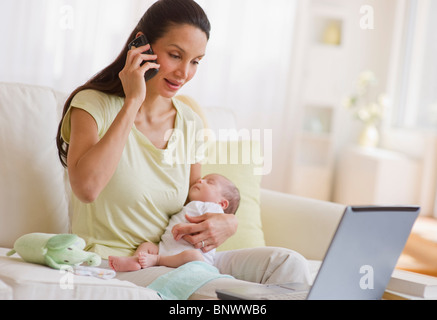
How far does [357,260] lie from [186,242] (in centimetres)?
55

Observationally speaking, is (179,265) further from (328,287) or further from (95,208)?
(328,287)

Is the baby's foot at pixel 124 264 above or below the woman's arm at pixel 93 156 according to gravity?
below

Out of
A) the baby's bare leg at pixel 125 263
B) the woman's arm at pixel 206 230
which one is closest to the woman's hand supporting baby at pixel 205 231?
the woman's arm at pixel 206 230

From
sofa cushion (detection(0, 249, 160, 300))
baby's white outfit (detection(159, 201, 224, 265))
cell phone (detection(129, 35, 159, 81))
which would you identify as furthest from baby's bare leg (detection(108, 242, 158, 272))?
cell phone (detection(129, 35, 159, 81))

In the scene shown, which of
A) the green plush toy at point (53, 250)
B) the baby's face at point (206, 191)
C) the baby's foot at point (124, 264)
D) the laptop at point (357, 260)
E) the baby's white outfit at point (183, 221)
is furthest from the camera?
the baby's face at point (206, 191)

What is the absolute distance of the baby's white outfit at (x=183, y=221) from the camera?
1.54 m

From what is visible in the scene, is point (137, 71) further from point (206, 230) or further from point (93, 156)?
point (206, 230)

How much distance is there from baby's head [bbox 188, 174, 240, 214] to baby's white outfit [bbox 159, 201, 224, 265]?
4 cm

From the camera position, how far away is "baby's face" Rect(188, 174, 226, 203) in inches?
68.1

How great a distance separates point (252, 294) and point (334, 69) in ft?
13.5

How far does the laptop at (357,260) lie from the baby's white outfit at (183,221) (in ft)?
1.04

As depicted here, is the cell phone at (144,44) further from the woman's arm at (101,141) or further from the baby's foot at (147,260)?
the baby's foot at (147,260)
